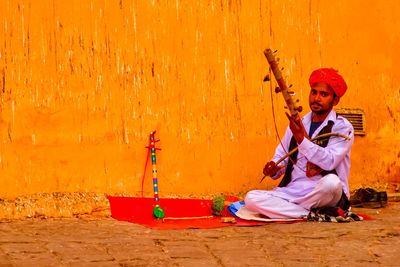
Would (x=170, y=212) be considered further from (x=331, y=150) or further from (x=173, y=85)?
(x=331, y=150)

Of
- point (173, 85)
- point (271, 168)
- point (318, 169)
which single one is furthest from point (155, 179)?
point (318, 169)

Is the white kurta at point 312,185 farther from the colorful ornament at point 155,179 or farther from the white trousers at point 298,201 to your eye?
the colorful ornament at point 155,179

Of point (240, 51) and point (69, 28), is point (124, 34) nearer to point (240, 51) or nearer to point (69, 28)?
point (69, 28)

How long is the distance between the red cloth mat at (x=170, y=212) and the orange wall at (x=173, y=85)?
15cm

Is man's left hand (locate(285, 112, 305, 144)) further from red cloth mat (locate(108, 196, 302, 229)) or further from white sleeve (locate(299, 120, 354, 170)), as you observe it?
red cloth mat (locate(108, 196, 302, 229))

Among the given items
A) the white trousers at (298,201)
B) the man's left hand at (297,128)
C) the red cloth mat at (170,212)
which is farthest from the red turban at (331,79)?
the red cloth mat at (170,212)

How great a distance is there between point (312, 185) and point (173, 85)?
1.38 meters

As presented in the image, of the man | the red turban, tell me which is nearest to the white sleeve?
the man

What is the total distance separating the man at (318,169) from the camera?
6.13 metres

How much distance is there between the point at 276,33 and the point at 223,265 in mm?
3049

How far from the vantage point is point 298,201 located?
20.6 ft

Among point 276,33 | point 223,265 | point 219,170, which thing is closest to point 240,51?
point 276,33

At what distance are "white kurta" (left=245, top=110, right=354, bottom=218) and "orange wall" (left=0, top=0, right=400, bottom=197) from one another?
2.50 ft

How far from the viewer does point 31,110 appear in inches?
251
